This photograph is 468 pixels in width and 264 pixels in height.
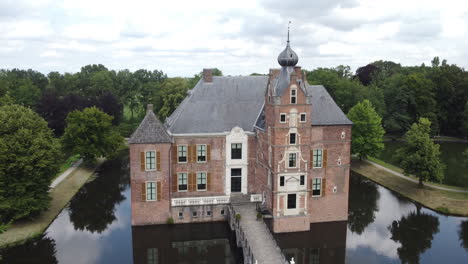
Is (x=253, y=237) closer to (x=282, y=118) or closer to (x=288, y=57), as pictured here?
(x=282, y=118)

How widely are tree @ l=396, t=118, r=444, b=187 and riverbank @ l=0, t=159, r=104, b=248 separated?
36.5m

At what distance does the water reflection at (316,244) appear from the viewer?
86.6 feet

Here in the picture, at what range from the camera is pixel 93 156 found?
49.8m

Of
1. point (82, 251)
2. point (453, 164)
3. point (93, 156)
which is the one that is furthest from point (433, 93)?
point (82, 251)

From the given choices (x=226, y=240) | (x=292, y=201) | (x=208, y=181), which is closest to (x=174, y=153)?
(x=208, y=181)

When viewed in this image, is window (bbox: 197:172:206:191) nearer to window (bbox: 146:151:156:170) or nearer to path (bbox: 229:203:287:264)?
path (bbox: 229:203:287:264)

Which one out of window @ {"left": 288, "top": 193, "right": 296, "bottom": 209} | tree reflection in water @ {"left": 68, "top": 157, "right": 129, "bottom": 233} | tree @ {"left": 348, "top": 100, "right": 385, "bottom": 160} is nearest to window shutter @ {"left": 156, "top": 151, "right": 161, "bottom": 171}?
tree reflection in water @ {"left": 68, "top": 157, "right": 129, "bottom": 233}

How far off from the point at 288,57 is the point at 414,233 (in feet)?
58.5

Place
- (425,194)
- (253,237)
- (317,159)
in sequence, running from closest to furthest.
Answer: (253,237) → (317,159) → (425,194)

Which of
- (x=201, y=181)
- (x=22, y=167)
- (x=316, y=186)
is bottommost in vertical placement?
(x=316, y=186)

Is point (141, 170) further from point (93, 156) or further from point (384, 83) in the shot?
point (384, 83)

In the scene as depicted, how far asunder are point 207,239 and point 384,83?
67.5 metres

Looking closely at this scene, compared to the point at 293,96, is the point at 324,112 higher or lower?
lower

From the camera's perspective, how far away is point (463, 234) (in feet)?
100
